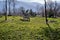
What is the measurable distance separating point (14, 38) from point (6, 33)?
1472 millimetres

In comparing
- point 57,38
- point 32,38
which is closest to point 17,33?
point 32,38

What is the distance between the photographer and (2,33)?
14.3 m

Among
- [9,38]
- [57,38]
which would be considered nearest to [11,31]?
[9,38]

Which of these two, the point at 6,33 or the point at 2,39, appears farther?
the point at 6,33

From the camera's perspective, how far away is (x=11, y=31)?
14953mm

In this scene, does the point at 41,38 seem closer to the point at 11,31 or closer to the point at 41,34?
the point at 41,34

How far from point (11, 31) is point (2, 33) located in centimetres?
99

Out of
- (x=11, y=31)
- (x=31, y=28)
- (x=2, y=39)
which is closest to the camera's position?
(x=2, y=39)

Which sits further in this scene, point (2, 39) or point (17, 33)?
point (17, 33)

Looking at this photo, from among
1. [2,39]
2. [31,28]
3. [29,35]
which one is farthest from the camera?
[31,28]

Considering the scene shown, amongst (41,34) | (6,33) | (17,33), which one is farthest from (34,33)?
(6,33)

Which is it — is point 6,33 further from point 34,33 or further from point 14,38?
point 34,33

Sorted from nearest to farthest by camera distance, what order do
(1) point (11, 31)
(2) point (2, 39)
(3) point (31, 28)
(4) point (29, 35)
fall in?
(2) point (2, 39)
(4) point (29, 35)
(1) point (11, 31)
(3) point (31, 28)

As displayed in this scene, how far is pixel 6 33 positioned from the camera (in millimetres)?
14312
